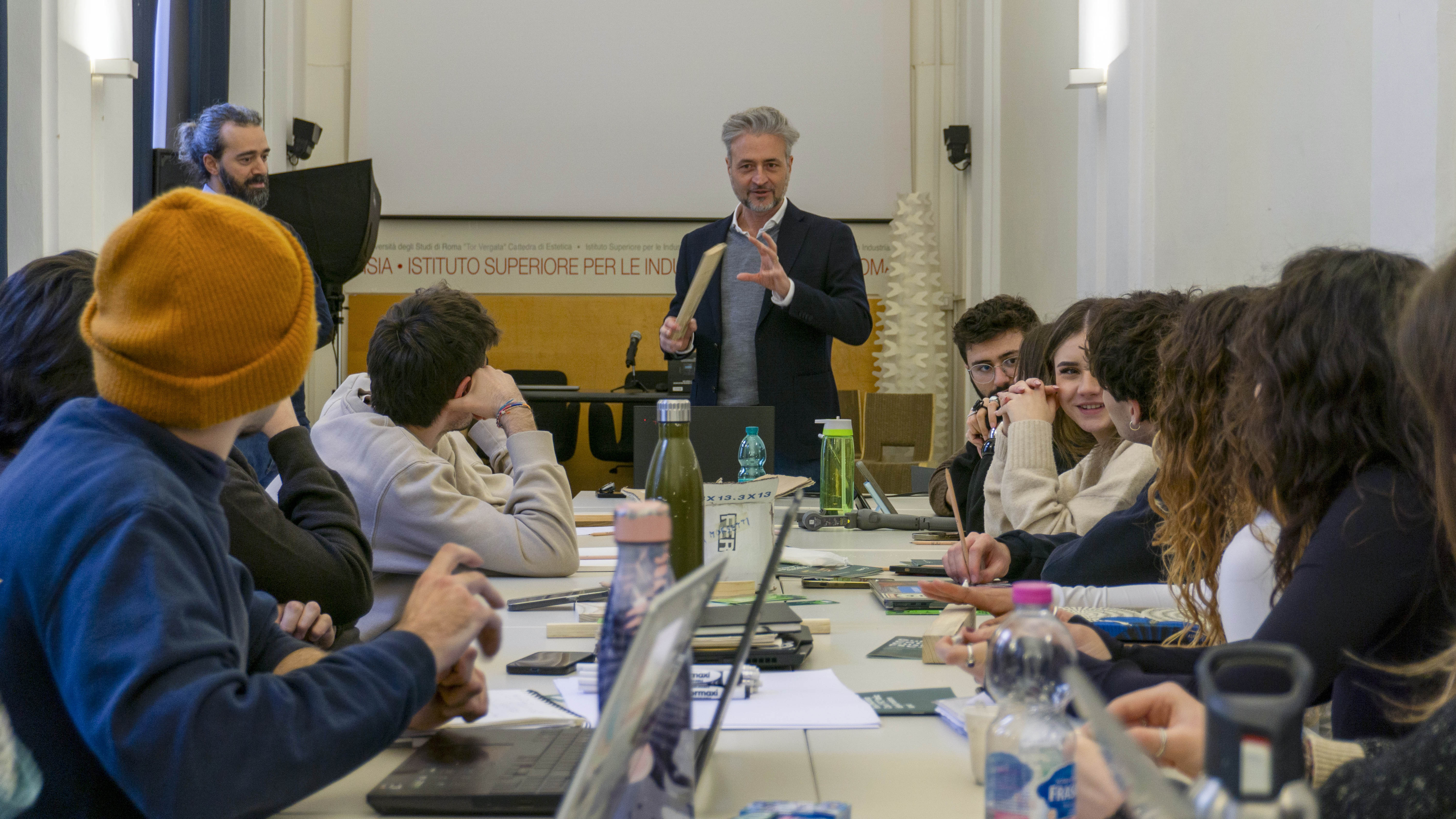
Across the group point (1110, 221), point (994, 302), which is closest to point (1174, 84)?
point (1110, 221)

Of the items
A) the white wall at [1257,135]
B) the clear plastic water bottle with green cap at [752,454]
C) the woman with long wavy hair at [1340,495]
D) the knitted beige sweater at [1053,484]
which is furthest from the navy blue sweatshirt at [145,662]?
the white wall at [1257,135]

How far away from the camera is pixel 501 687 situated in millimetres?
1180

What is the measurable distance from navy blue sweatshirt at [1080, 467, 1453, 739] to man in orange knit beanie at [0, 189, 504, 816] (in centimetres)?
62

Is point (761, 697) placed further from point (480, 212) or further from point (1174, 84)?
point (480, 212)

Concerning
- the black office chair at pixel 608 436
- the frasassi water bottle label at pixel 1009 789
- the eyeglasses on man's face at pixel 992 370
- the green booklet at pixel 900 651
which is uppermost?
the eyeglasses on man's face at pixel 992 370

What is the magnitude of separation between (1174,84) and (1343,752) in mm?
2790

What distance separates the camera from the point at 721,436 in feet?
9.23

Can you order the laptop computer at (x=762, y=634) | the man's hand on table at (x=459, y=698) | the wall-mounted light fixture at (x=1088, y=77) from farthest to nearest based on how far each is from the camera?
the wall-mounted light fixture at (x=1088, y=77)
the laptop computer at (x=762, y=634)
the man's hand on table at (x=459, y=698)

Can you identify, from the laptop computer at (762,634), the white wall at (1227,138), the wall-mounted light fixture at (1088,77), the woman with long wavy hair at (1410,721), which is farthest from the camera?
the wall-mounted light fixture at (1088,77)

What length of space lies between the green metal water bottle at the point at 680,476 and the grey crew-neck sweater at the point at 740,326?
1.83 m

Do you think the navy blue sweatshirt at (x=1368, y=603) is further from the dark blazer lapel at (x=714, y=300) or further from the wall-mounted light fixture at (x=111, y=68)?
the wall-mounted light fixture at (x=111, y=68)

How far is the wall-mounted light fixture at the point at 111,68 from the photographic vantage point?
152 inches

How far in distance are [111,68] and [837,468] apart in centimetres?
286

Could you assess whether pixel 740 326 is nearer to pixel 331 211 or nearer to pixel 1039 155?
pixel 1039 155
